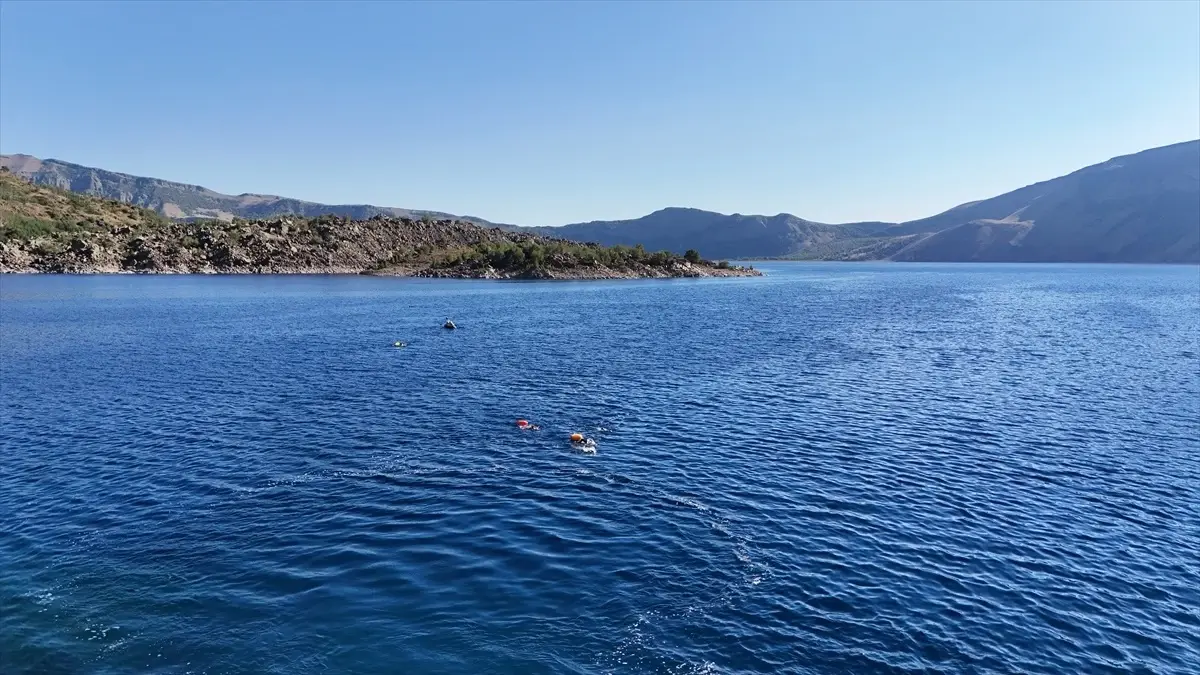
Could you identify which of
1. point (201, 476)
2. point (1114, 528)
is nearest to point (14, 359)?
point (201, 476)

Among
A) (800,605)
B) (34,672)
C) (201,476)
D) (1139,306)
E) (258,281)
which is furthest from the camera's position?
(258,281)

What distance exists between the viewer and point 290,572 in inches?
1034

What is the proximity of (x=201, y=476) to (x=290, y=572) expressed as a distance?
14440 mm

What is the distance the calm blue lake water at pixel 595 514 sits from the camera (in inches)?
871

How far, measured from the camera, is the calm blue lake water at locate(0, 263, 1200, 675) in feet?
72.6

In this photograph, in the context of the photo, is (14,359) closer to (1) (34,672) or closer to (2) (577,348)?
(2) (577,348)

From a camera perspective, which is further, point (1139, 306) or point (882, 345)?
point (1139, 306)

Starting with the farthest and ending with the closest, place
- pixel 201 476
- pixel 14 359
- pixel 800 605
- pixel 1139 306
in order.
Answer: pixel 1139 306
pixel 14 359
pixel 201 476
pixel 800 605

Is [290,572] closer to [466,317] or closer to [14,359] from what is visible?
[14,359]

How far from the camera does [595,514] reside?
1282 inches

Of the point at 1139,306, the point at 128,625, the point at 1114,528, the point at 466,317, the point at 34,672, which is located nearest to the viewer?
the point at 34,672

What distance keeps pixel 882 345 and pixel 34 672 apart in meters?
86.1

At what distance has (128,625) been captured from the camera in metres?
22.7

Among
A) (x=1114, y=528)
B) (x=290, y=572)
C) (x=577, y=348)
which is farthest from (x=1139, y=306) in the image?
(x=290, y=572)
